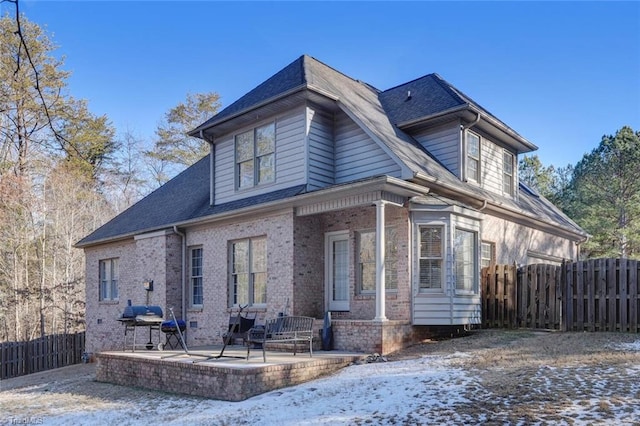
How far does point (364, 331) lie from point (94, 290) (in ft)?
40.8

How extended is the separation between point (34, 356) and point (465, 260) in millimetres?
15953

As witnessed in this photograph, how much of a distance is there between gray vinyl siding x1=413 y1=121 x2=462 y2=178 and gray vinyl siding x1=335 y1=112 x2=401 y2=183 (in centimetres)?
214

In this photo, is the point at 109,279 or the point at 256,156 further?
the point at 109,279

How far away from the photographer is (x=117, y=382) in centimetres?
1125

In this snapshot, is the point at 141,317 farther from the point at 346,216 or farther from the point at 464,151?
the point at 464,151

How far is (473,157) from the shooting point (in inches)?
565

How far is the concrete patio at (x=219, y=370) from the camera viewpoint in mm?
8602

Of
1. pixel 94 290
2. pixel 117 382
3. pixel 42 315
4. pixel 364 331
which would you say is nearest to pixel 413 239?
pixel 364 331

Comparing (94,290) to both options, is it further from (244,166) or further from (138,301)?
(244,166)

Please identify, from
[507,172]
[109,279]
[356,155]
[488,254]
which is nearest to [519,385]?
[356,155]

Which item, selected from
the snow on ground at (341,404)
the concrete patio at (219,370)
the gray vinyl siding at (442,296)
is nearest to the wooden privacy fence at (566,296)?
the gray vinyl siding at (442,296)

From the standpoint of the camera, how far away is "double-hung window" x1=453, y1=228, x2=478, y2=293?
12.4 m

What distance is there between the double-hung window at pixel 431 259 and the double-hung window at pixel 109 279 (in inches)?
449

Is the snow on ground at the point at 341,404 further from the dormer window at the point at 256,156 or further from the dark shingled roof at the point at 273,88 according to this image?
the dark shingled roof at the point at 273,88
